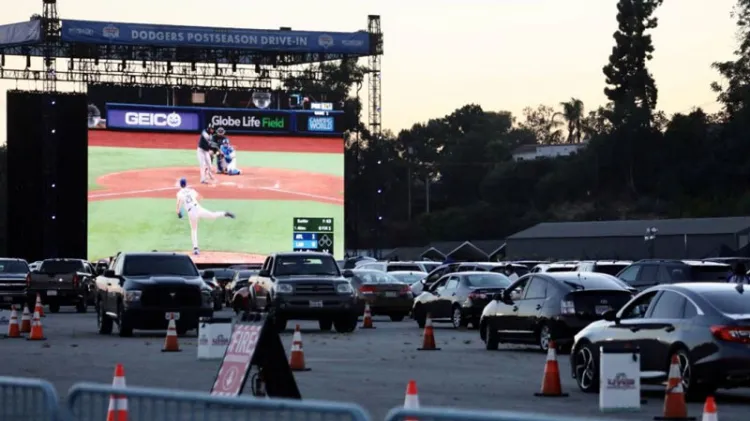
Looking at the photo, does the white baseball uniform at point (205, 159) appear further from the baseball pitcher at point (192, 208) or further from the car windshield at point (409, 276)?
the car windshield at point (409, 276)

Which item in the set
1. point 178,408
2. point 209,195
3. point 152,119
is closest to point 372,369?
point 178,408

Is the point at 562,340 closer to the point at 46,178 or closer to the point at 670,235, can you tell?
the point at 46,178

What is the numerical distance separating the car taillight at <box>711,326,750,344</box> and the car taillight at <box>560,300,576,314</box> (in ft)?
28.3

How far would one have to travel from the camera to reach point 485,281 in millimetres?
37875

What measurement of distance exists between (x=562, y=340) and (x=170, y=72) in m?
60.2

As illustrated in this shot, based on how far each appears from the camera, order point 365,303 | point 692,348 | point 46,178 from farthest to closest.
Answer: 1. point 46,178
2. point 365,303
3. point 692,348

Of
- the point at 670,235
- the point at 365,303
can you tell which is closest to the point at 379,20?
the point at 670,235

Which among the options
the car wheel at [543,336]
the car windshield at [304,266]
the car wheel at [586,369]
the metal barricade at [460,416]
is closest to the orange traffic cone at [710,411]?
the metal barricade at [460,416]

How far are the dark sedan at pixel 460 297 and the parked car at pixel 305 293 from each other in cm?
301

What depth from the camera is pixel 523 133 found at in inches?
7623

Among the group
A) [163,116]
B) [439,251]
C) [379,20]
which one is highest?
[379,20]

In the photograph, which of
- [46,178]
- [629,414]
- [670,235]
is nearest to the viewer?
[629,414]

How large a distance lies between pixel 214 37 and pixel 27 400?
74.0 m

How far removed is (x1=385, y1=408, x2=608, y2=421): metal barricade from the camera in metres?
6.73
